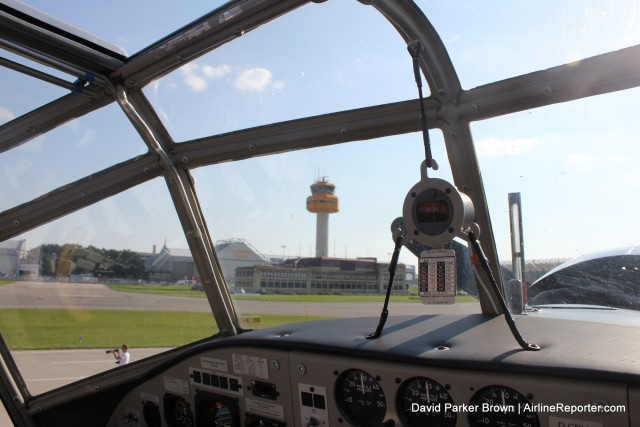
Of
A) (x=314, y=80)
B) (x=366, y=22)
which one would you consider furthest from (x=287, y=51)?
(x=366, y=22)

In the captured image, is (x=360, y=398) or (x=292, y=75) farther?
(x=292, y=75)

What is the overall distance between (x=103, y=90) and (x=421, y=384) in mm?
2382

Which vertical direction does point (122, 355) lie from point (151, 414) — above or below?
above

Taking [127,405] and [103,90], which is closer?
[103,90]

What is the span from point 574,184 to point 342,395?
1387mm

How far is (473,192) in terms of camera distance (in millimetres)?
2254

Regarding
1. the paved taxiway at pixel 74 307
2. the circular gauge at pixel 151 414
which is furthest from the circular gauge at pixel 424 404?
the circular gauge at pixel 151 414

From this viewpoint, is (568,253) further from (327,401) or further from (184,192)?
(184,192)

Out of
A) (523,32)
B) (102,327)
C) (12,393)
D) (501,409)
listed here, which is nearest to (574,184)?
(523,32)

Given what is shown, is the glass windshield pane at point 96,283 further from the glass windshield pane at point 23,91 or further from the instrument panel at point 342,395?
the glass windshield pane at point 23,91

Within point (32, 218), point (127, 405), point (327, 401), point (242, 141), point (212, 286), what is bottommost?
point (127, 405)

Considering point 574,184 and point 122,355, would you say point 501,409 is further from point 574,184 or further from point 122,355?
point 122,355

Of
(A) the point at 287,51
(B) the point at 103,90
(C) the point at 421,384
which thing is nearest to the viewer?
(C) the point at 421,384

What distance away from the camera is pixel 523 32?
6.39 feet
